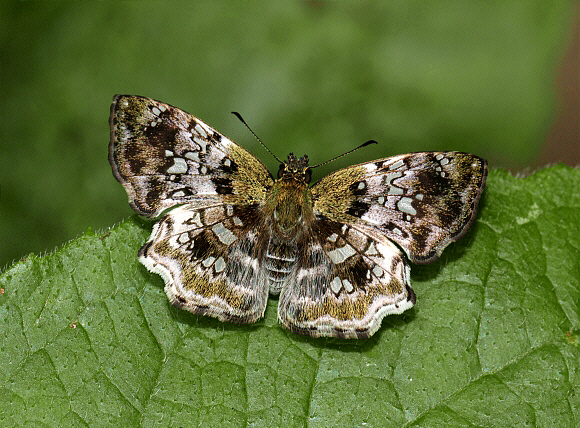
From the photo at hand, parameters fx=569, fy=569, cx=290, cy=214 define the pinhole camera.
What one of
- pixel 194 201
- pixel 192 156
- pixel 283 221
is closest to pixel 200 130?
pixel 192 156

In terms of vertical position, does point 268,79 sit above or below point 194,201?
below

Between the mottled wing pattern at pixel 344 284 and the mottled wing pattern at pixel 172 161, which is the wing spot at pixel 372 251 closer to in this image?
the mottled wing pattern at pixel 344 284

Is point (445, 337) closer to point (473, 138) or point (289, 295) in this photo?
point (289, 295)

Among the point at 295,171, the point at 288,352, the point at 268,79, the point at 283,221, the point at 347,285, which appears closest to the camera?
the point at 288,352

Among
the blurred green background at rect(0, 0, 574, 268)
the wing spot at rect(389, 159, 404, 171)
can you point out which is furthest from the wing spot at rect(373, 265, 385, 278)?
the blurred green background at rect(0, 0, 574, 268)

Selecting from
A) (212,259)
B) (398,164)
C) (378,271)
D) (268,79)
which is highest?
(212,259)

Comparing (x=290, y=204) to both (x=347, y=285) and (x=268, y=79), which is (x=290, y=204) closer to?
(x=347, y=285)

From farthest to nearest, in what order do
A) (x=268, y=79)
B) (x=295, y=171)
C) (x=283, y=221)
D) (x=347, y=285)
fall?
(x=268, y=79) → (x=295, y=171) → (x=283, y=221) → (x=347, y=285)

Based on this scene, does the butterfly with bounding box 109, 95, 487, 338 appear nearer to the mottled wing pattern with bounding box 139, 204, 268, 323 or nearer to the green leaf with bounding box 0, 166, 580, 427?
the mottled wing pattern with bounding box 139, 204, 268, 323
